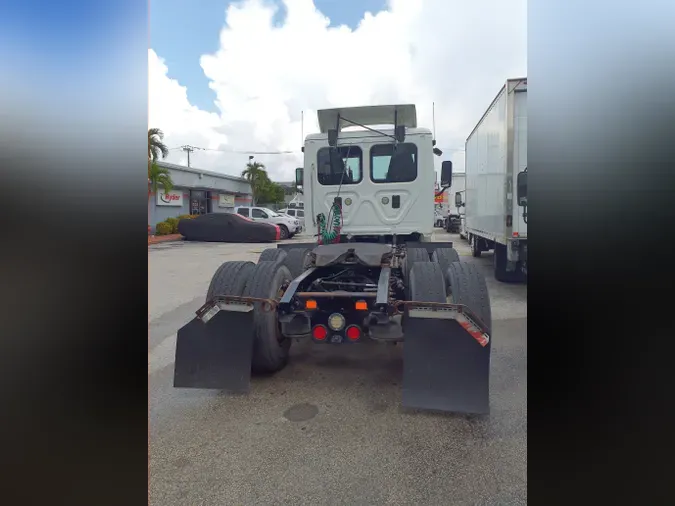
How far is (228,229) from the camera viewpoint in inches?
837

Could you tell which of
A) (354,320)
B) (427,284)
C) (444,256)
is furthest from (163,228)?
(427,284)

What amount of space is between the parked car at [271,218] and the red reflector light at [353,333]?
19.9 metres

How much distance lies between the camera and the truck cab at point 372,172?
5.86 metres

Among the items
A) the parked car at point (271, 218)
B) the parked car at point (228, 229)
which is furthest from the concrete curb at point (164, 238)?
the parked car at point (271, 218)

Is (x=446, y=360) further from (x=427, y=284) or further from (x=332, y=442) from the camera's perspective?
(x=332, y=442)

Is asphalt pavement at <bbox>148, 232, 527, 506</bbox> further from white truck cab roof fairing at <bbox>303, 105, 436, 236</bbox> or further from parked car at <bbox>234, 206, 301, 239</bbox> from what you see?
parked car at <bbox>234, 206, 301, 239</bbox>

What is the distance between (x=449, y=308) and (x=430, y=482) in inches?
46.4

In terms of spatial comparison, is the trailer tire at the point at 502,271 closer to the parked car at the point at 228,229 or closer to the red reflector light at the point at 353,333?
the red reflector light at the point at 353,333
